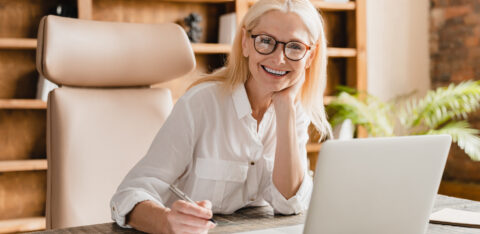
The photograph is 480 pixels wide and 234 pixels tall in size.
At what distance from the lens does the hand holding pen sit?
0.98 m

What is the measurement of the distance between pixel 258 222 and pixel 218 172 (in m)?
0.25

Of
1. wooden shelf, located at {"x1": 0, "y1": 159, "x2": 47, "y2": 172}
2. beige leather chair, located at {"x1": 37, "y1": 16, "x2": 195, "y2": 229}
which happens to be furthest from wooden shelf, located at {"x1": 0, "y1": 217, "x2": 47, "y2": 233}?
beige leather chair, located at {"x1": 37, "y1": 16, "x2": 195, "y2": 229}

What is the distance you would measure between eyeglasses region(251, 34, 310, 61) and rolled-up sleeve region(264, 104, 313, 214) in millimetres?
245

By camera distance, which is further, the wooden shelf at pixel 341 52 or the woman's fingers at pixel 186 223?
the wooden shelf at pixel 341 52

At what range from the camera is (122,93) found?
1796mm

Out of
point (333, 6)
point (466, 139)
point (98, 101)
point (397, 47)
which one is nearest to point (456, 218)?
point (98, 101)

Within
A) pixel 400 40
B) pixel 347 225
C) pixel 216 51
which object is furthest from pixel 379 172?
pixel 400 40

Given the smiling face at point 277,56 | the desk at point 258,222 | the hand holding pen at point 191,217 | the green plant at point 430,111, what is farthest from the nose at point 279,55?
the green plant at point 430,111

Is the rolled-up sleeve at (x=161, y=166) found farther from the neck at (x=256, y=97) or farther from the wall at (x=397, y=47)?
the wall at (x=397, y=47)

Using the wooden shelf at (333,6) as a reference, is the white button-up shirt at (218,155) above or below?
below

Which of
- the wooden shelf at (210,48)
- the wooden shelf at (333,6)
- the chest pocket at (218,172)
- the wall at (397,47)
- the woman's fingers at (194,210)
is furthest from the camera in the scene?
the wall at (397,47)

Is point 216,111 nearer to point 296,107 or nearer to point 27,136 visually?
point 296,107

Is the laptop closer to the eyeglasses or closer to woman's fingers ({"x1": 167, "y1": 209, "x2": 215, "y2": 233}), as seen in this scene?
woman's fingers ({"x1": 167, "y1": 209, "x2": 215, "y2": 233})

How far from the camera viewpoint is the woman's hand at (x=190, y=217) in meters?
0.98
